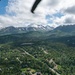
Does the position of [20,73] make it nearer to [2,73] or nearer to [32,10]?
[2,73]

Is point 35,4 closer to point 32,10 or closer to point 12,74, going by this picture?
point 32,10

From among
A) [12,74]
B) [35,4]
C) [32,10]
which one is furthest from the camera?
[12,74]

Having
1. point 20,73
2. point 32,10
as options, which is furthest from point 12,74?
point 32,10

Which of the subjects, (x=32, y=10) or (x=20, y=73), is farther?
(x=20, y=73)

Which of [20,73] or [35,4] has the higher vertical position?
[35,4]

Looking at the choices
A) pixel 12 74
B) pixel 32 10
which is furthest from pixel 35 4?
pixel 12 74

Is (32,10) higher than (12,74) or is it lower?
higher

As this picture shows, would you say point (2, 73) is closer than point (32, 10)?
No

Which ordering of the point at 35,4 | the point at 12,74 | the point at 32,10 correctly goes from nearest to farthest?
the point at 35,4 → the point at 32,10 → the point at 12,74

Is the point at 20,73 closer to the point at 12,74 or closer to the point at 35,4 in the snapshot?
the point at 12,74
